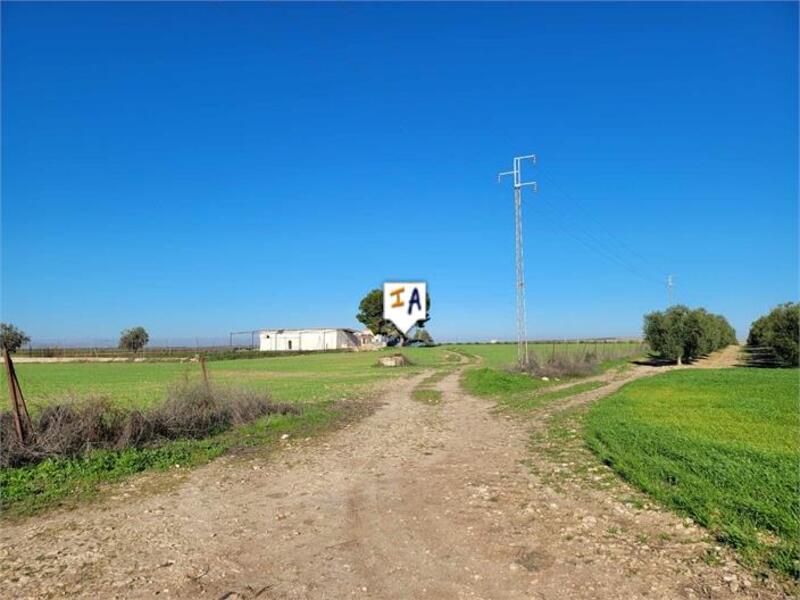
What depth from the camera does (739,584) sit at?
171 inches

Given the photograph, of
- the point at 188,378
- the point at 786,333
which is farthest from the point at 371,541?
the point at 786,333

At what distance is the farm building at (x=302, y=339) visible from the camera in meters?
109

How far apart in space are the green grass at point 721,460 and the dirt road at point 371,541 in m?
0.49

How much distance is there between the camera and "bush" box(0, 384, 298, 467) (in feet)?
30.8

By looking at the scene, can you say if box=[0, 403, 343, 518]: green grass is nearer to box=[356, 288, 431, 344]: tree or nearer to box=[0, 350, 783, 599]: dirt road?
box=[0, 350, 783, 599]: dirt road

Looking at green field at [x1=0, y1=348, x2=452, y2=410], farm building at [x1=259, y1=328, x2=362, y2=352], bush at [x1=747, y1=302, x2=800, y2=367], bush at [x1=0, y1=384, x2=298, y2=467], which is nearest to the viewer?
bush at [x1=0, y1=384, x2=298, y2=467]

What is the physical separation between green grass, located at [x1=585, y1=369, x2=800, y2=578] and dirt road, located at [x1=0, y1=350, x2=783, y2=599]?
494 millimetres

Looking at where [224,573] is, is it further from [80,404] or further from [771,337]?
[771,337]

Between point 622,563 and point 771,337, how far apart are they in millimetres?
50517

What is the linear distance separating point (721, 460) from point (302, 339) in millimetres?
105483

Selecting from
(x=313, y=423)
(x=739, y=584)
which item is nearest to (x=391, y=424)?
(x=313, y=423)

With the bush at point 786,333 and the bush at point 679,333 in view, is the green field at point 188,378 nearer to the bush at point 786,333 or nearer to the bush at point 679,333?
→ the bush at point 679,333

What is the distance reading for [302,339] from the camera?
110 meters

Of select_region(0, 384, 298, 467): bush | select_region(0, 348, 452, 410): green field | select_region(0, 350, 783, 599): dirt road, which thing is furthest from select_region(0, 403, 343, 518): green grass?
select_region(0, 348, 452, 410): green field
